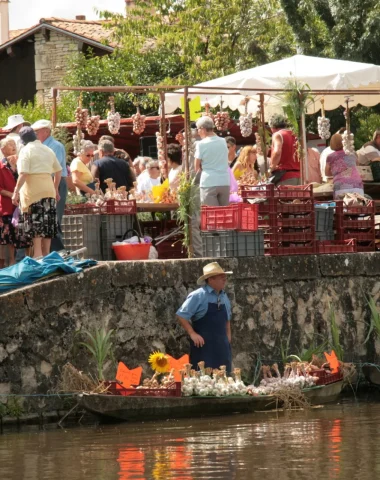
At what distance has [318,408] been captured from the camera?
14461mm

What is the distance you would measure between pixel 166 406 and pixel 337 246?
145 inches

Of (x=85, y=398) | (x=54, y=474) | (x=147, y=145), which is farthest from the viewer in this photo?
(x=147, y=145)

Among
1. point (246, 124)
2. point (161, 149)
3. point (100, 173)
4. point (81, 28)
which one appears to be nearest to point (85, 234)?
point (100, 173)

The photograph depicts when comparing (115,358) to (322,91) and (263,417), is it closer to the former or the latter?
(263,417)

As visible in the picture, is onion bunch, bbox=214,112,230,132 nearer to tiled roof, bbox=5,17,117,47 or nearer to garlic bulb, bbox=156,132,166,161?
garlic bulb, bbox=156,132,166,161

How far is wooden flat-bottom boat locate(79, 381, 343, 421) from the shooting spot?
43.4ft

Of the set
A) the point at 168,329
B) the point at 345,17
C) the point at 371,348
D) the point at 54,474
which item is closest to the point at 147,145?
the point at 345,17

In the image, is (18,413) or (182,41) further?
(182,41)

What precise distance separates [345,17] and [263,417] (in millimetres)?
16347

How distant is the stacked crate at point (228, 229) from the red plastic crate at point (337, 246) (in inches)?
48.0

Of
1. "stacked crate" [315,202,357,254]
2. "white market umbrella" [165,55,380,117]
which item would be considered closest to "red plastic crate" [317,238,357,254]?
"stacked crate" [315,202,357,254]

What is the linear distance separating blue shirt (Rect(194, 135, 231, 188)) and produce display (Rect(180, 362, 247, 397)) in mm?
2676

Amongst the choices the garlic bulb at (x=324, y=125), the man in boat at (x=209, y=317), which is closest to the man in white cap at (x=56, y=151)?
the man in boat at (x=209, y=317)

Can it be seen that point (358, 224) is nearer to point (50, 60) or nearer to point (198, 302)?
point (198, 302)
